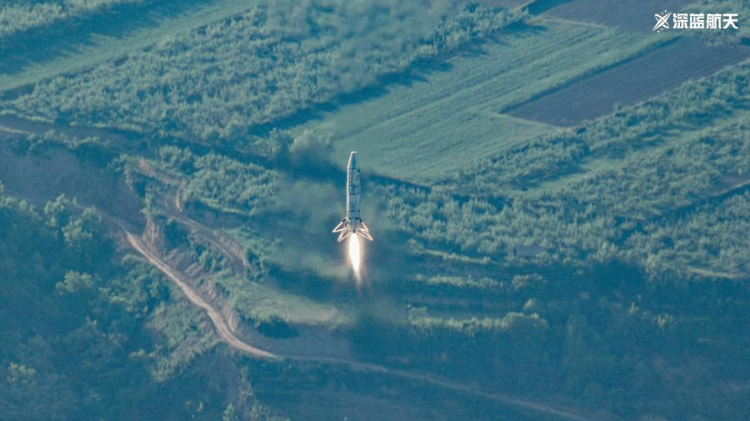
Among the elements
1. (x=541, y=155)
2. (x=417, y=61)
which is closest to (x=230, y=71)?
(x=417, y=61)

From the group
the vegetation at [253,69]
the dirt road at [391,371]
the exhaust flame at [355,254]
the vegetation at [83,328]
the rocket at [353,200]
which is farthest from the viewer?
the vegetation at [253,69]

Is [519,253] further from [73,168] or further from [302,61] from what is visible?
[73,168]

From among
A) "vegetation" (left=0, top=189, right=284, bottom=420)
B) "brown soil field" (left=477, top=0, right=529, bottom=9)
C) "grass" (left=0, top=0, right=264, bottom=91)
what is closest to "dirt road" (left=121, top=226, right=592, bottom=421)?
"vegetation" (left=0, top=189, right=284, bottom=420)

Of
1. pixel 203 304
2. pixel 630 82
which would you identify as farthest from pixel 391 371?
pixel 630 82

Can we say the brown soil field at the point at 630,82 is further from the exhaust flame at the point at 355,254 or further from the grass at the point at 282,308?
the grass at the point at 282,308

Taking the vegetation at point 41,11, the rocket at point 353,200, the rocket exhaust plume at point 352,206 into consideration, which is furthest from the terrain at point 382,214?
the rocket at point 353,200

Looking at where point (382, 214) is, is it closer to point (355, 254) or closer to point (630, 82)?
point (355, 254)
